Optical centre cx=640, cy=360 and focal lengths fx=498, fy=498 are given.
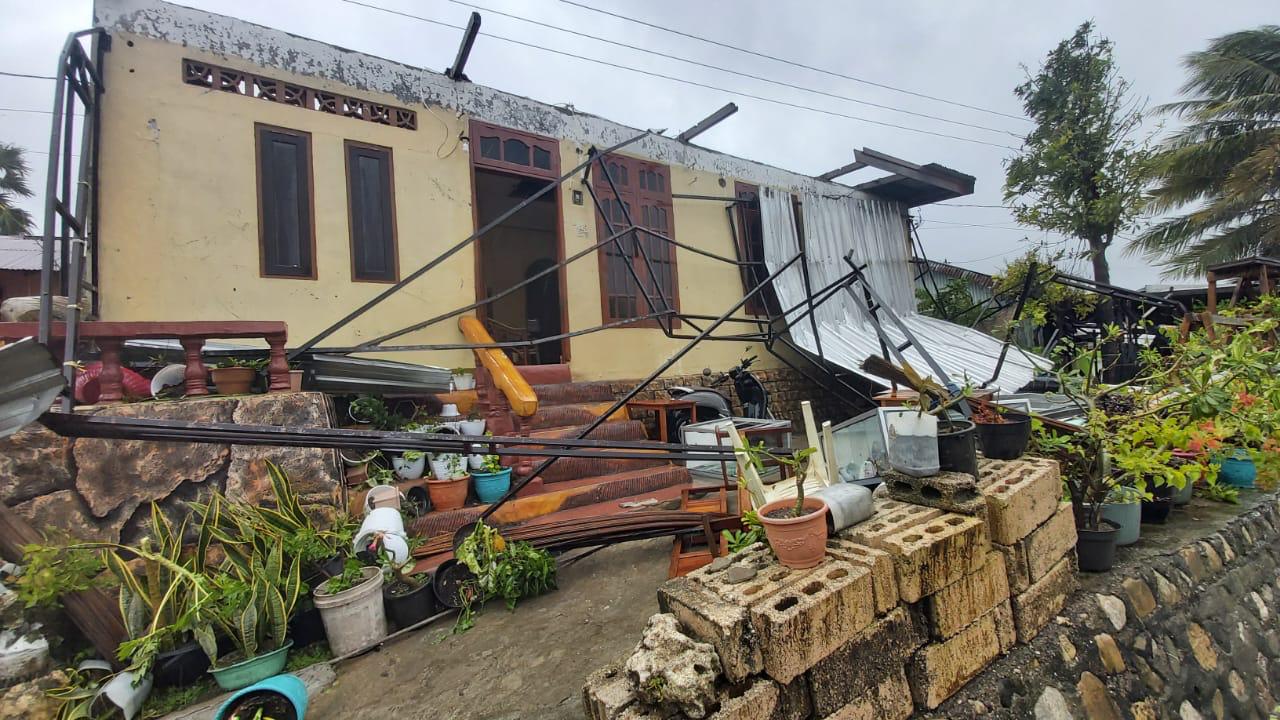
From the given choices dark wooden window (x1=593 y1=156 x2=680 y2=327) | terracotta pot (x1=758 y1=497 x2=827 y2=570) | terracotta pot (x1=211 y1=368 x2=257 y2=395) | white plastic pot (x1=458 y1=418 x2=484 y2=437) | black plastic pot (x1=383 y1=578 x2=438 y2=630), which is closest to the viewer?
terracotta pot (x1=758 y1=497 x2=827 y2=570)

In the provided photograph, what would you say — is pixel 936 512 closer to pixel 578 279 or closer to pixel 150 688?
pixel 150 688

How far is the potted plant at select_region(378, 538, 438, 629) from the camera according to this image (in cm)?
300

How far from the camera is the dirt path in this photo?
2.23 meters

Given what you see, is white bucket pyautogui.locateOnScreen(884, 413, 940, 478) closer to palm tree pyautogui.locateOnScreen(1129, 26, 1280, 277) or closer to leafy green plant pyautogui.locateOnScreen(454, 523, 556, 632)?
leafy green plant pyautogui.locateOnScreen(454, 523, 556, 632)

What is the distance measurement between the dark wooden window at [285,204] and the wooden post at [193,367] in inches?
73.3

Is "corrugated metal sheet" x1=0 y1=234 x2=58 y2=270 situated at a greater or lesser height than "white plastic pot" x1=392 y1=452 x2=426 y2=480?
greater

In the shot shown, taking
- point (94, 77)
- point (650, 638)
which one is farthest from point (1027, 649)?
point (94, 77)

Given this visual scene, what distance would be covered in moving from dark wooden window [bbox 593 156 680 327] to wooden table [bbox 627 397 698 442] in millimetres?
1555

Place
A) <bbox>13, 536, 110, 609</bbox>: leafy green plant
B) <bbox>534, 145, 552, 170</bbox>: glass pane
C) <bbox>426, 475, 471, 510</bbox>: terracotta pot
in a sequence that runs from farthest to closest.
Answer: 1. <bbox>534, 145, 552, 170</bbox>: glass pane
2. <bbox>426, 475, 471, 510</bbox>: terracotta pot
3. <bbox>13, 536, 110, 609</bbox>: leafy green plant

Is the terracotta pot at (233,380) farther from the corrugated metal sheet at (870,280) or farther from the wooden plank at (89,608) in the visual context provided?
the corrugated metal sheet at (870,280)

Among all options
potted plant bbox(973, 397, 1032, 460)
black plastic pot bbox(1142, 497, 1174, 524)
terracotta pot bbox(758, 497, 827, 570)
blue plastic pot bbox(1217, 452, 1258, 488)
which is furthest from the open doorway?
blue plastic pot bbox(1217, 452, 1258, 488)

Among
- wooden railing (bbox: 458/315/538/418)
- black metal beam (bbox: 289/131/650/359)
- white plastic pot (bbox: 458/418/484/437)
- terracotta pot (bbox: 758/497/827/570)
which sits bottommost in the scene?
terracotta pot (bbox: 758/497/827/570)

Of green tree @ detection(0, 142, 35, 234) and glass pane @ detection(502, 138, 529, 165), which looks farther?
green tree @ detection(0, 142, 35, 234)

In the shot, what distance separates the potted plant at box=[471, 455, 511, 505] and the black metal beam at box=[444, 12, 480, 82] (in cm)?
457
